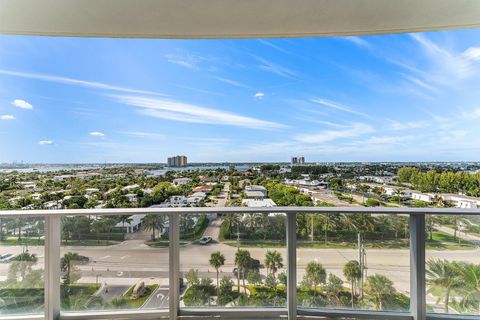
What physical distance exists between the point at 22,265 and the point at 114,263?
810 millimetres

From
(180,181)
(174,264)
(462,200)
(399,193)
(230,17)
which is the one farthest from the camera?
(180,181)

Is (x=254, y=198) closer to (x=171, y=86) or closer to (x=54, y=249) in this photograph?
(x=171, y=86)

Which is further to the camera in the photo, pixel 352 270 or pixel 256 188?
pixel 256 188

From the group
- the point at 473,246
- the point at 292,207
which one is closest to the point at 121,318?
the point at 292,207

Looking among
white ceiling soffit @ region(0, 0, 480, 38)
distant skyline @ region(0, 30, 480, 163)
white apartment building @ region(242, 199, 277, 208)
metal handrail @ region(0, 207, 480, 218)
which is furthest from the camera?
distant skyline @ region(0, 30, 480, 163)

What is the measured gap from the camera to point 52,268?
1.94 meters

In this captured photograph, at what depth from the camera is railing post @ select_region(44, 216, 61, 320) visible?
193 centimetres

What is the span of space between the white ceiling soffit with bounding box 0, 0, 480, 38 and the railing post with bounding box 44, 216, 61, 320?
5.76 feet

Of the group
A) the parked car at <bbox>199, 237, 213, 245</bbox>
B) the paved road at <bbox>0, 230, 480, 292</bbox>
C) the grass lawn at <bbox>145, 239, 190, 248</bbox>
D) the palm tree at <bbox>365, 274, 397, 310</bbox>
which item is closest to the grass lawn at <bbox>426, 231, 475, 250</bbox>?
the paved road at <bbox>0, 230, 480, 292</bbox>

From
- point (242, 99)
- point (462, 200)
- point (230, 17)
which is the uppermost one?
point (230, 17)

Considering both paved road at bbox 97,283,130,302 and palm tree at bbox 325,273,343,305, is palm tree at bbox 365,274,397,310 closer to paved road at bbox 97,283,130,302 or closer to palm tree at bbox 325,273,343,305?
palm tree at bbox 325,273,343,305

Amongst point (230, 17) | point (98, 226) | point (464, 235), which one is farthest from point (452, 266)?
point (98, 226)

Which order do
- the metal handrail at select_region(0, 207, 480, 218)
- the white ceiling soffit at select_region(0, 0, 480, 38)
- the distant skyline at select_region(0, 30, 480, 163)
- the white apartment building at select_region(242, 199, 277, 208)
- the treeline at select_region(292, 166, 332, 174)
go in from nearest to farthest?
1. the white ceiling soffit at select_region(0, 0, 480, 38)
2. the metal handrail at select_region(0, 207, 480, 218)
3. the white apartment building at select_region(242, 199, 277, 208)
4. the distant skyline at select_region(0, 30, 480, 163)
5. the treeline at select_region(292, 166, 332, 174)

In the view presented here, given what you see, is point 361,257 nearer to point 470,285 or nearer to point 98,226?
point 470,285
